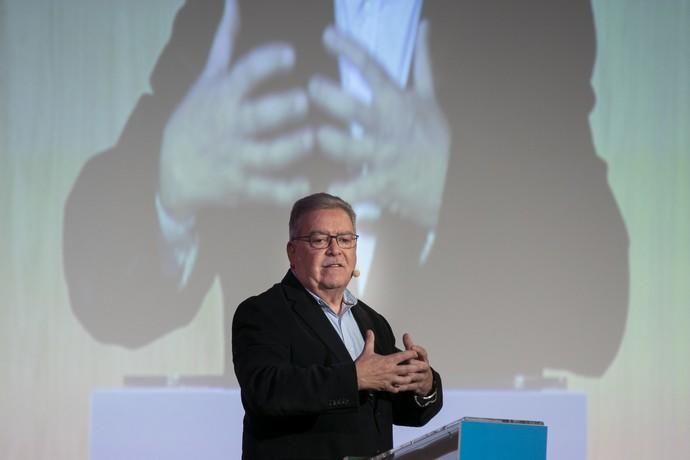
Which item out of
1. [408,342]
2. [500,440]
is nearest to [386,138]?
[408,342]

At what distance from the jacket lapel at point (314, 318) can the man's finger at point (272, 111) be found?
5.06 ft

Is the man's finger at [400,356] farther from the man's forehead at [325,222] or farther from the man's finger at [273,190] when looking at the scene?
the man's finger at [273,190]

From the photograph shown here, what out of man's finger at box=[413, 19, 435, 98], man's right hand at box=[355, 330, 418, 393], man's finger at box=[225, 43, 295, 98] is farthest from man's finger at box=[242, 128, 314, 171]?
man's right hand at box=[355, 330, 418, 393]

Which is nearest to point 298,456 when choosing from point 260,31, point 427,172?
point 427,172

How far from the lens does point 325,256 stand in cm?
233

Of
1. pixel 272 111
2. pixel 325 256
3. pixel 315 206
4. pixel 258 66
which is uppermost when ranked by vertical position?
pixel 258 66

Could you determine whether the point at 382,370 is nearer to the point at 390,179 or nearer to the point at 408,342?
the point at 408,342

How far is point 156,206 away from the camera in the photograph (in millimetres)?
3729

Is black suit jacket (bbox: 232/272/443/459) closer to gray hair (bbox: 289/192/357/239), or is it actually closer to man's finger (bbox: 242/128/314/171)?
gray hair (bbox: 289/192/357/239)

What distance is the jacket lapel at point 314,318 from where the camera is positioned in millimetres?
2242

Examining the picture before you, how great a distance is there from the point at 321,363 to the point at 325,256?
282 millimetres

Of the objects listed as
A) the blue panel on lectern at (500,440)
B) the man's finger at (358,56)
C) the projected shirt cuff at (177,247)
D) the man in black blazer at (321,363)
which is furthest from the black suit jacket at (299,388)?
the man's finger at (358,56)

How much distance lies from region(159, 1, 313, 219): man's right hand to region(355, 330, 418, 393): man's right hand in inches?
67.5

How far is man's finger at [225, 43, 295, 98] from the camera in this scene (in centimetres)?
379
